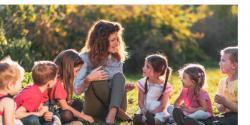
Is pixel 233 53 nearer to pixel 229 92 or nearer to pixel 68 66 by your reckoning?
pixel 229 92

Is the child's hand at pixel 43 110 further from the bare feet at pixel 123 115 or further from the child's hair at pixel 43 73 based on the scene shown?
the bare feet at pixel 123 115

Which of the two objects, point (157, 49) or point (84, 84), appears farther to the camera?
point (157, 49)

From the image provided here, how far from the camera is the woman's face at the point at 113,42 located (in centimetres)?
641

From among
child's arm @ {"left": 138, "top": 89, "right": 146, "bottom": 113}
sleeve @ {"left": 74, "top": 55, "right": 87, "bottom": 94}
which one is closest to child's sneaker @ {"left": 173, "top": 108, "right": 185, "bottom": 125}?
child's arm @ {"left": 138, "top": 89, "right": 146, "bottom": 113}

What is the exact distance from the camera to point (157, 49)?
991 centimetres

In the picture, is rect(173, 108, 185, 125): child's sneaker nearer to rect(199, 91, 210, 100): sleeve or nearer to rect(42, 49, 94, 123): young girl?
rect(199, 91, 210, 100): sleeve

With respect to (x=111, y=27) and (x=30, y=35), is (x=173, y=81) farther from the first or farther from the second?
(x=30, y=35)

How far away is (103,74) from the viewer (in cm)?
630

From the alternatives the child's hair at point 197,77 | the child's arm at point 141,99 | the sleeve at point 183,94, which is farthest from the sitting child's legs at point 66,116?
the child's hair at point 197,77

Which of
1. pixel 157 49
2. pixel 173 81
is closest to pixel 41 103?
pixel 173 81

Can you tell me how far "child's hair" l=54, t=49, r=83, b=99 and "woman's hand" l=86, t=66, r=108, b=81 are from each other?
15cm

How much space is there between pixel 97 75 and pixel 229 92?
1.30m
